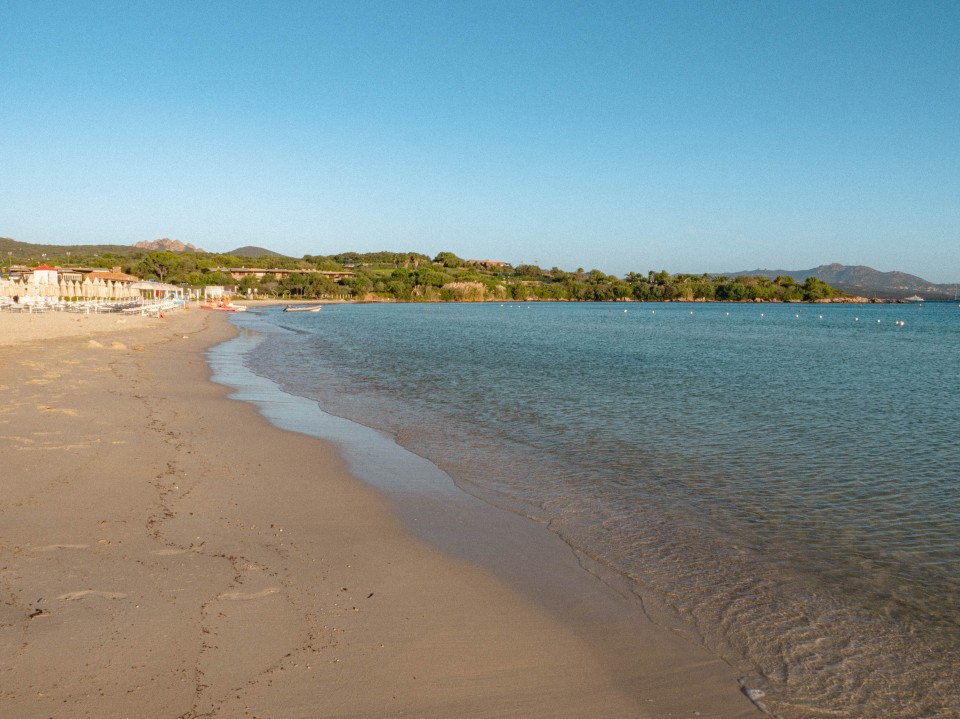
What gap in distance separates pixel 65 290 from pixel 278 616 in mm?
59274

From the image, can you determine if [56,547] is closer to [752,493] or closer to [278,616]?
[278,616]

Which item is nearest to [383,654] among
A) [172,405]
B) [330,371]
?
[172,405]

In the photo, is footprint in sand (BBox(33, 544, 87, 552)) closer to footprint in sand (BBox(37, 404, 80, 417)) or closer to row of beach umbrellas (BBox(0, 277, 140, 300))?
footprint in sand (BBox(37, 404, 80, 417))

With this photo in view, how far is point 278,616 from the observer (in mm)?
4344

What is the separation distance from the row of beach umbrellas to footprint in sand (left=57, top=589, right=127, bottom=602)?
161 feet

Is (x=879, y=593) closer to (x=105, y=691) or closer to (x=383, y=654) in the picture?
(x=383, y=654)

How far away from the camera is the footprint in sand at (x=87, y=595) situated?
4.41m

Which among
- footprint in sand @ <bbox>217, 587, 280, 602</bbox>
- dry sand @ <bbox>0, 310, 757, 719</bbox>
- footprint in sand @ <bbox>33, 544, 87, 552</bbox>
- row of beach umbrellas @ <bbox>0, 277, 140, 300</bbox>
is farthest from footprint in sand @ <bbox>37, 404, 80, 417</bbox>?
row of beach umbrellas @ <bbox>0, 277, 140, 300</bbox>

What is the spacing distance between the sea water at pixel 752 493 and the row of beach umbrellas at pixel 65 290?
37918 mm

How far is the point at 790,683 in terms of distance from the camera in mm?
3959

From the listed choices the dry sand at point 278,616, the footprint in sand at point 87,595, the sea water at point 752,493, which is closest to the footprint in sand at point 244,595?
the dry sand at point 278,616

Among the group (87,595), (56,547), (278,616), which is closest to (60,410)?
(56,547)

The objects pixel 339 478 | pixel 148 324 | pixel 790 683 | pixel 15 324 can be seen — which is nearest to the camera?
pixel 790 683

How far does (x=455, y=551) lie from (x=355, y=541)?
0.93 m
